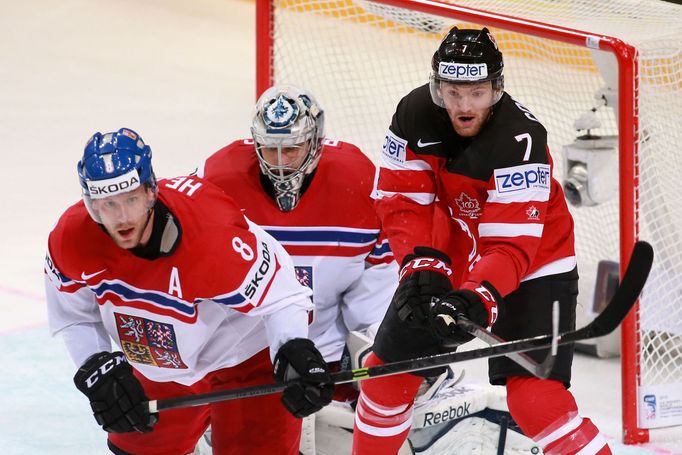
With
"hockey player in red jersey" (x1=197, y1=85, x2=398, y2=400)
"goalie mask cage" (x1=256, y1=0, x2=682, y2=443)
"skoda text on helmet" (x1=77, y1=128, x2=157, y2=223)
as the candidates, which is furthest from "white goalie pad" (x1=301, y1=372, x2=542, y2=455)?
"skoda text on helmet" (x1=77, y1=128, x2=157, y2=223)

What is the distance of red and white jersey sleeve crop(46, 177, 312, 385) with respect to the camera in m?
2.61

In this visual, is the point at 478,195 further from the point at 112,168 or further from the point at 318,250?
the point at 112,168

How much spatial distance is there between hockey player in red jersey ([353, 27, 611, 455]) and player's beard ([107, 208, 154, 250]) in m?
0.66

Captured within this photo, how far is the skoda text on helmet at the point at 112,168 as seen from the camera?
8.12ft

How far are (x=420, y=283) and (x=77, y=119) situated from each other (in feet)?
15.0

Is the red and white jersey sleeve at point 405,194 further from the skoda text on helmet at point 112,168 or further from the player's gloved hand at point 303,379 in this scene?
the skoda text on helmet at point 112,168

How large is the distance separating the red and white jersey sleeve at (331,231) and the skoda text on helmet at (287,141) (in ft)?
0.19

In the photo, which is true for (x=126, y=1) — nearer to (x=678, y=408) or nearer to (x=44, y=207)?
(x=44, y=207)

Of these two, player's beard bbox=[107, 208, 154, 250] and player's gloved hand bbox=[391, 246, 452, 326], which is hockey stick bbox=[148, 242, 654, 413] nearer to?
player's gloved hand bbox=[391, 246, 452, 326]

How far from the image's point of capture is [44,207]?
18.9 ft

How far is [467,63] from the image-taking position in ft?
9.02

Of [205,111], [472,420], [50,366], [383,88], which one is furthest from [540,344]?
[205,111]

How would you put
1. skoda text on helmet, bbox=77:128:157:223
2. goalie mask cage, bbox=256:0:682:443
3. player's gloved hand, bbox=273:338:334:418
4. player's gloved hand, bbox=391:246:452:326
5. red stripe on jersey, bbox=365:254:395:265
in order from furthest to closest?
goalie mask cage, bbox=256:0:682:443 → red stripe on jersey, bbox=365:254:395:265 → player's gloved hand, bbox=391:246:452:326 → player's gloved hand, bbox=273:338:334:418 → skoda text on helmet, bbox=77:128:157:223

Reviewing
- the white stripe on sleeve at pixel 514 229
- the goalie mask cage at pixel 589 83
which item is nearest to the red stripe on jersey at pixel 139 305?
the white stripe on sleeve at pixel 514 229
